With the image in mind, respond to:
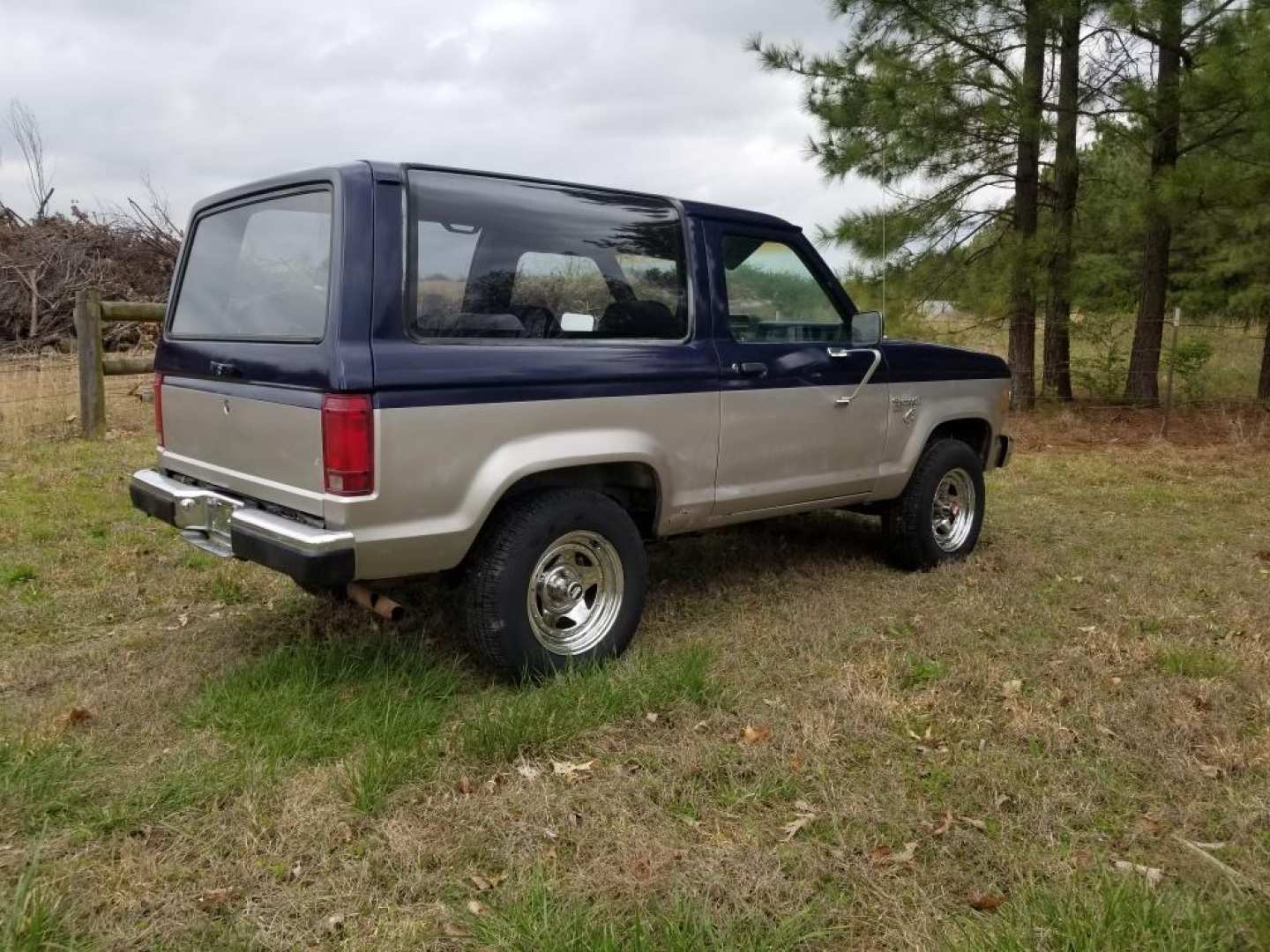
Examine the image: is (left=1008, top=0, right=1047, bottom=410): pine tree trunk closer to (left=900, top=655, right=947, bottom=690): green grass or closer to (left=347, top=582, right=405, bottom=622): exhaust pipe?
(left=900, top=655, right=947, bottom=690): green grass

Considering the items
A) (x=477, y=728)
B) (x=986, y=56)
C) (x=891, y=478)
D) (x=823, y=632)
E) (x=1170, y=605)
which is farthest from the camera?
(x=986, y=56)

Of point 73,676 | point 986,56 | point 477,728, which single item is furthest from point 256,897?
point 986,56

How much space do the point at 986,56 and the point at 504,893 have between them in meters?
10.9

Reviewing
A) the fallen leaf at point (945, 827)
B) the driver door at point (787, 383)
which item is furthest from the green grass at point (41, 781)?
the driver door at point (787, 383)

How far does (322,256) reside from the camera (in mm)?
3410

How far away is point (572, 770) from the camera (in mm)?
3109

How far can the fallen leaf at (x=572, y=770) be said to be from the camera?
306cm

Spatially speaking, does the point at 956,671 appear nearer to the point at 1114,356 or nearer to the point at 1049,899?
the point at 1049,899

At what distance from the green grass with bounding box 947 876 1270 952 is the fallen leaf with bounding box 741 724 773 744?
3.32ft

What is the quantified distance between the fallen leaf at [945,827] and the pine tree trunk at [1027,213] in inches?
325

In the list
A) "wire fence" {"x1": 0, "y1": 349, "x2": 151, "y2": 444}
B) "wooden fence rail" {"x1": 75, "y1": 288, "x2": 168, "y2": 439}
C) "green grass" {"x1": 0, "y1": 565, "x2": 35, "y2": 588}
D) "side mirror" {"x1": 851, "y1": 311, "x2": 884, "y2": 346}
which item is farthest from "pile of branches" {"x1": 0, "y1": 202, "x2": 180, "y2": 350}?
"side mirror" {"x1": 851, "y1": 311, "x2": 884, "y2": 346}

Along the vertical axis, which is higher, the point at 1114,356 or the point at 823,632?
the point at 1114,356

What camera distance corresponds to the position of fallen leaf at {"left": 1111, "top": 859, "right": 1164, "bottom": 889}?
2.53m

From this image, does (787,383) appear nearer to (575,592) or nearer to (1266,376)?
(575,592)
